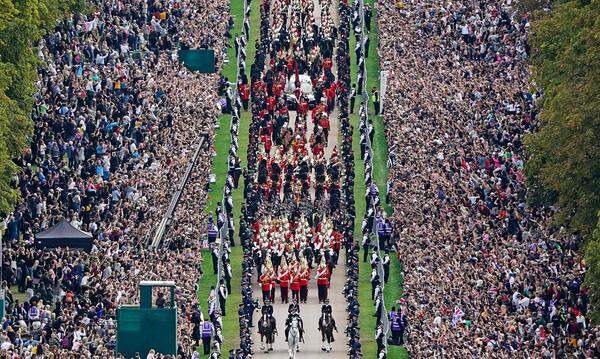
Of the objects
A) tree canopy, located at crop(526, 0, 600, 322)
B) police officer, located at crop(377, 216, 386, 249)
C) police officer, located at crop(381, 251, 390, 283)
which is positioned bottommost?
police officer, located at crop(381, 251, 390, 283)

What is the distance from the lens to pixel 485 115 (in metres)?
104

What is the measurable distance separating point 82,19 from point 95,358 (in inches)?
1472

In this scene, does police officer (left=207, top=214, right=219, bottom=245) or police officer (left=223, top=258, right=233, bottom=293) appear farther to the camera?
police officer (left=207, top=214, right=219, bottom=245)

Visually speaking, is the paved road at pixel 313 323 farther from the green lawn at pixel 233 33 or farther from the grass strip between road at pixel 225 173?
the green lawn at pixel 233 33

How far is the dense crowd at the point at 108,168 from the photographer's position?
274ft

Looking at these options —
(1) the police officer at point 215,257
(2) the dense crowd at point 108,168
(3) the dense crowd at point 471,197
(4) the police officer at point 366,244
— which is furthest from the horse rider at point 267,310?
(4) the police officer at point 366,244

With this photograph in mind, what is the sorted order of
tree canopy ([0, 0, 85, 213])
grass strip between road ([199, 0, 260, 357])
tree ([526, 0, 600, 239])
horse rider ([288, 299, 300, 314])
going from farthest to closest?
tree canopy ([0, 0, 85, 213]), grass strip between road ([199, 0, 260, 357]), horse rider ([288, 299, 300, 314]), tree ([526, 0, 600, 239])

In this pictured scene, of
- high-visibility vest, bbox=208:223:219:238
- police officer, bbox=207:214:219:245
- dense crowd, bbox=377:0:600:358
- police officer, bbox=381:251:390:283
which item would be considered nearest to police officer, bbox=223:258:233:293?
police officer, bbox=207:214:219:245

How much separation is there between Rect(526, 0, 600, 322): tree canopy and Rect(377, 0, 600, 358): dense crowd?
4.98 ft

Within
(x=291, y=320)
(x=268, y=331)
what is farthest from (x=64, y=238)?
(x=291, y=320)

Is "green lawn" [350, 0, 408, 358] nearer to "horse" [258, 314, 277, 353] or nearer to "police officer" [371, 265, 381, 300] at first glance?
"police officer" [371, 265, 381, 300]

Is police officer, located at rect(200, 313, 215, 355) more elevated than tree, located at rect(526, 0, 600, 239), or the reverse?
tree, located at rect(526, 0, 600, 239)

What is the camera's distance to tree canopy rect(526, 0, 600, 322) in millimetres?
85500

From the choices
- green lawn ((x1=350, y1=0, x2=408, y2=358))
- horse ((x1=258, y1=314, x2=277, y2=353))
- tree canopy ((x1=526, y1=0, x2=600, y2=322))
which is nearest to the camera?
horse ((x1=258, y1=314, x2=277, y2=353))
